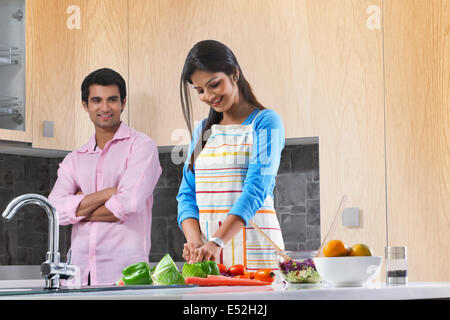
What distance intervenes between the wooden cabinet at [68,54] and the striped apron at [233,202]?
94 centimetres

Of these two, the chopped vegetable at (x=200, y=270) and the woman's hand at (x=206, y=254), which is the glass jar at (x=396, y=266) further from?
the woman's hand at (x=206, y=254)

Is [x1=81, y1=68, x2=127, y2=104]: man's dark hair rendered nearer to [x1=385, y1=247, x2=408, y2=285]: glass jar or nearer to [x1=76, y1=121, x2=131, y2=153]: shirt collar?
[x1=76, y1=121, x2=131, y2=153]: shirt collar

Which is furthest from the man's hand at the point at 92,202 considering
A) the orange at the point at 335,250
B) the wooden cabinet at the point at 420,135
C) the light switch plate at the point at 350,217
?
the orange at the point at 335,250

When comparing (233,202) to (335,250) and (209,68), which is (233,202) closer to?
(209,68)

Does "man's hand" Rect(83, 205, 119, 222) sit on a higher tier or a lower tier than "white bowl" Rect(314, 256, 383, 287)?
higher

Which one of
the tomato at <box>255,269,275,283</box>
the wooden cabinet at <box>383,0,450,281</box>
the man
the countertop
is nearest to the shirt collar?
the man

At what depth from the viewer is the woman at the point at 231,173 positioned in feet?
9.11

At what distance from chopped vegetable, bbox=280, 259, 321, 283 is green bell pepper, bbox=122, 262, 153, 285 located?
0.89 feet

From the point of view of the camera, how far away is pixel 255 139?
9.73 ft

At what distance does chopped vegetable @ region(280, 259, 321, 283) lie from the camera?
157 cm

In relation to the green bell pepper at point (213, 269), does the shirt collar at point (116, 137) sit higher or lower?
higher

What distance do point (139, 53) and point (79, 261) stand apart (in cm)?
105

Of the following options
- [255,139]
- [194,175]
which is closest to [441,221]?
[255,139]

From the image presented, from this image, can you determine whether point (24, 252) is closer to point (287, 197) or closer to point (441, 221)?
point (287, 197)
